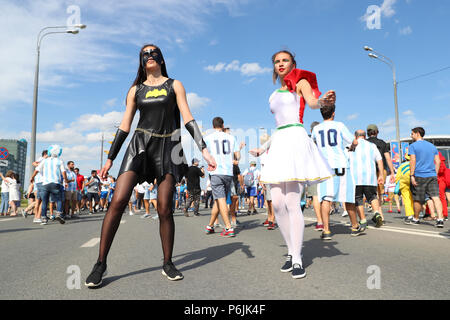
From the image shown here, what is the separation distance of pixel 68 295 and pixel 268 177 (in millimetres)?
1969

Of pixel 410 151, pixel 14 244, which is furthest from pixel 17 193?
pixel 410 151

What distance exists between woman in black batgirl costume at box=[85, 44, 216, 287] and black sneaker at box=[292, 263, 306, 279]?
1021mm

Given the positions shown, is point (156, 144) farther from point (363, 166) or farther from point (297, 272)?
point (363, 166)

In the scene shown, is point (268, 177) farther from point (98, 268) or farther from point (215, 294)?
point (98, 268)

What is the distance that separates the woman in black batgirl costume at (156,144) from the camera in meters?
3.31

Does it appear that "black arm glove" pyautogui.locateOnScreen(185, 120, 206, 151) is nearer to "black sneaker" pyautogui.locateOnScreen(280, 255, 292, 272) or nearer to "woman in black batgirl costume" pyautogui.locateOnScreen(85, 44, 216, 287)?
"woman in black batgirl costume" pyautogui.locateOnScreen(85, 44, 216, 287)

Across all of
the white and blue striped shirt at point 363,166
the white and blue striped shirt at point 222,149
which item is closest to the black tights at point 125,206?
the white and blue striped shirt at point 222,149

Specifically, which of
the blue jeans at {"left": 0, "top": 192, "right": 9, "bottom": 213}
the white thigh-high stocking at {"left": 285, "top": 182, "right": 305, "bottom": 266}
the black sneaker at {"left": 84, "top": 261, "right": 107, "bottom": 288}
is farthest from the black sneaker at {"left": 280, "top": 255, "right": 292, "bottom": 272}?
the blue jeans at {"left": 0, "top": 192, "right": 9, "bottom": 213}

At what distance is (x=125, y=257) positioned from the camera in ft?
14.7

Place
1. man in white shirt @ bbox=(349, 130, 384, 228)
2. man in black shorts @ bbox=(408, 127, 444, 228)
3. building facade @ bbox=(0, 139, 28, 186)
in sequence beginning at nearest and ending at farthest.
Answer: man in white shirt @ bbox=(349, 130, 384, 228) → man in black shorts @ bbox=(408, 127, 444, 228) → building facade @ bbox=(0, 139, 28, 186)

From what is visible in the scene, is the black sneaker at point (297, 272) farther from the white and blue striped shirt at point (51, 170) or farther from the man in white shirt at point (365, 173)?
the white and blue striped shirt at point (51, 170)

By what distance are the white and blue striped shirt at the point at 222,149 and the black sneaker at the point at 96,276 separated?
4.45 metres

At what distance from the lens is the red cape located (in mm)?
3461

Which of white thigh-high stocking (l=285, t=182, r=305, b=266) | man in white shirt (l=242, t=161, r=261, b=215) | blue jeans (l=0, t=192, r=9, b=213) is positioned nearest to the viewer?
white thigh-high stocking (l=285, t=182, r=305, b=266)
